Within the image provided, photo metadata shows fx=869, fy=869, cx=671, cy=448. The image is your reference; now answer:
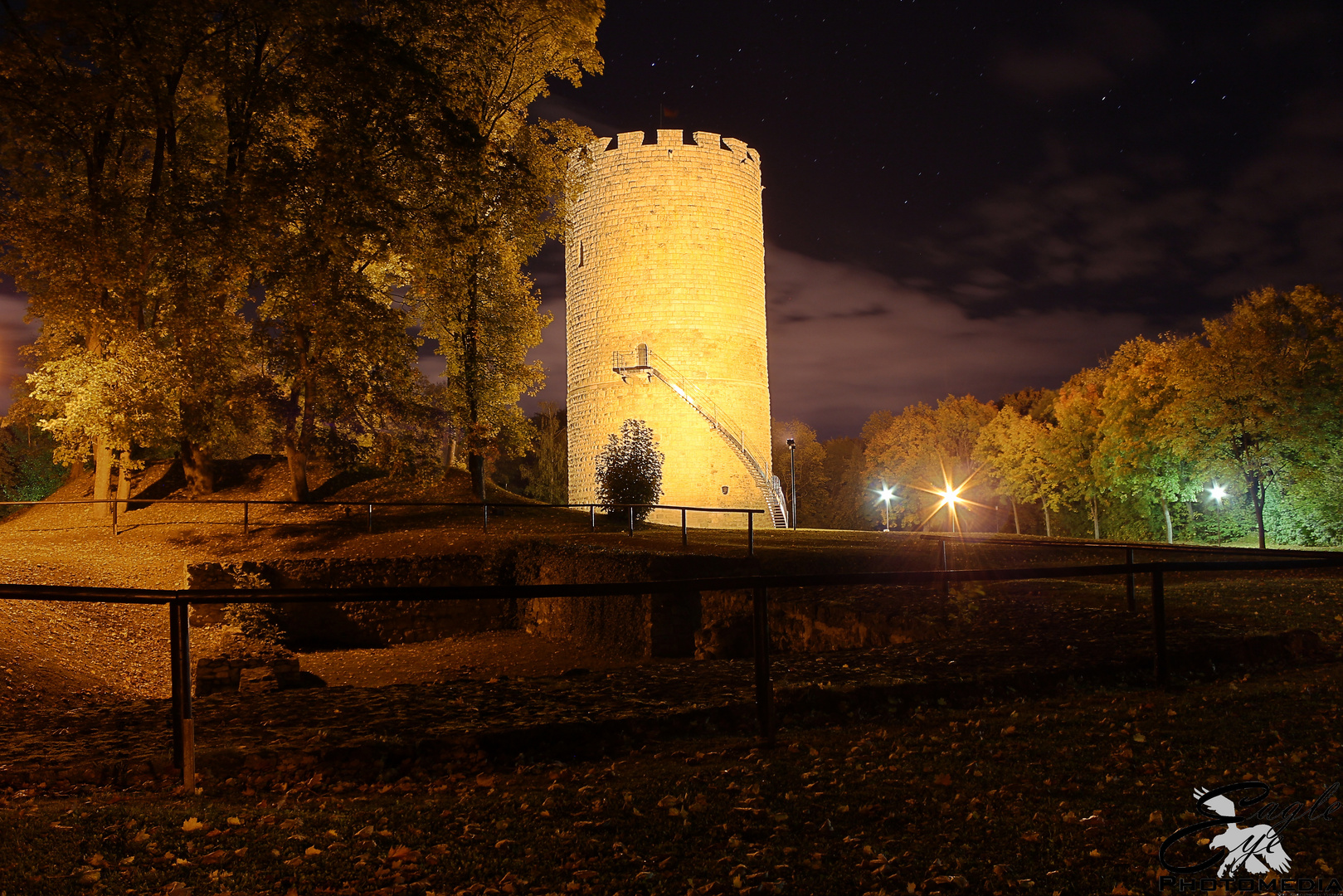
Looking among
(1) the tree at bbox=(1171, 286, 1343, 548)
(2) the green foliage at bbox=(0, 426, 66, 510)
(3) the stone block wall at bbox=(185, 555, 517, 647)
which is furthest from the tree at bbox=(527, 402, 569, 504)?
(3) the stone block wall at bbox=(185, 555, 517, 647)

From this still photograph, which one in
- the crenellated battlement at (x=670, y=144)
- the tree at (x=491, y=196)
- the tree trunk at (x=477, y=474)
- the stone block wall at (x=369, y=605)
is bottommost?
the stone block wall at (x=369, y=605)

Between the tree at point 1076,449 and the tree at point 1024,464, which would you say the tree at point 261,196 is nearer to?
the tree at point 1076,449

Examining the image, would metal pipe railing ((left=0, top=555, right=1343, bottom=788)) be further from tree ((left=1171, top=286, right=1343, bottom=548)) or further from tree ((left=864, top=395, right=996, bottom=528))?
tree ((left=864, top=395, right=996, bottom=528))

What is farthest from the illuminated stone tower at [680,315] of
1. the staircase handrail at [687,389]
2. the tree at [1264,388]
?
the tree at [1264,388]

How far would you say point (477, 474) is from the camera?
23609 millimetres

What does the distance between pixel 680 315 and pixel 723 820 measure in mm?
30782

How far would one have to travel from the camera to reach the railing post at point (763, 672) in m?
4.26

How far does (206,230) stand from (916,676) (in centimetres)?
1659

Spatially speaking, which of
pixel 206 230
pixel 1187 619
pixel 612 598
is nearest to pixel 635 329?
pixel 206 230

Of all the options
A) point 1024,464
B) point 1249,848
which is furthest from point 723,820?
point 1024,464

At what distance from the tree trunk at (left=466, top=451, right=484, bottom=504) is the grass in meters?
19.7

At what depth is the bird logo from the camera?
282 cm

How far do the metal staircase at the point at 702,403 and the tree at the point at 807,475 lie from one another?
2635cm

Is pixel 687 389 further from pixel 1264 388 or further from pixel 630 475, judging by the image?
pixel 1264 388
